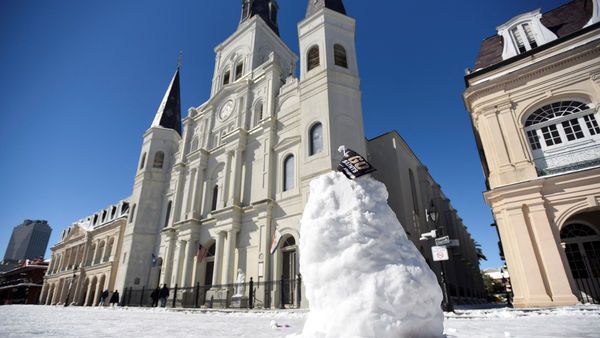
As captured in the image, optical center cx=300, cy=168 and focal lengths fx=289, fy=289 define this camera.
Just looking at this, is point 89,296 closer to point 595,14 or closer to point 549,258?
point 549,258

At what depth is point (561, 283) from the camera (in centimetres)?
923

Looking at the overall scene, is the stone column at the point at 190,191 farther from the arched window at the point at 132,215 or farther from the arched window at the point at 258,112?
the arched window at the point at 132,215

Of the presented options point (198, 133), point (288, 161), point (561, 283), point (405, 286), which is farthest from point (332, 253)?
point (198, 133)

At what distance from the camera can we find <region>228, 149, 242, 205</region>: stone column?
18981 mm

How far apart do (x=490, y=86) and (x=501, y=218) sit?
5.81m

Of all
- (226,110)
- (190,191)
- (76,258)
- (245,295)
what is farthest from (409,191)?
(76,258)

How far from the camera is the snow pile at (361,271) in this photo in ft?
10.7

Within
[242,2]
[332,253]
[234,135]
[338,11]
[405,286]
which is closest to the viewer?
[405,286]

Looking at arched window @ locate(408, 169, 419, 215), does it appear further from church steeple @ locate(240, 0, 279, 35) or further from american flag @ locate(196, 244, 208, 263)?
church steeple @ locate(240, 0, 279, 35)

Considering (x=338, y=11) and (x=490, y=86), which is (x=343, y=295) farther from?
(x=338, y=11)

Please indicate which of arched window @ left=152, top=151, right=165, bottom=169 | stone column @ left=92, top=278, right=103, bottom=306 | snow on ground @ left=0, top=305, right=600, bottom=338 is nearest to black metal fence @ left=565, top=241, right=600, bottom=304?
snow on ground @ left=0, top=305, right=600, bottom=338

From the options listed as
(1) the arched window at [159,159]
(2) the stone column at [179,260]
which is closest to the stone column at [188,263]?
(2) the stone column at [179,260]

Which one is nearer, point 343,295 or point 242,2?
point 343,295

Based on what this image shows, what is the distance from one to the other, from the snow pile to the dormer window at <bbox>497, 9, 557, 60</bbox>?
539 inches
